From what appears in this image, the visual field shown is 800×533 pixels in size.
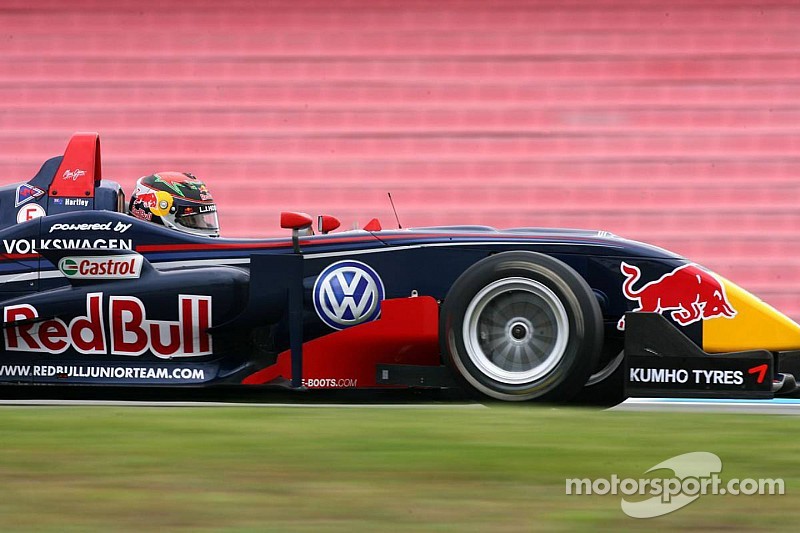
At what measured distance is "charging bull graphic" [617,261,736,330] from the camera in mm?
5848

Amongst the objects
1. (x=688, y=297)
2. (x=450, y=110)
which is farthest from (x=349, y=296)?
(x=450, y=110)

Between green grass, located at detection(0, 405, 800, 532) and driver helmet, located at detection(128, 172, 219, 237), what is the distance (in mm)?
1463

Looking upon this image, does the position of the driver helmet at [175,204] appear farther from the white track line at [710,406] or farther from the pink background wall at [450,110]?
the pink background wall at [450,110]

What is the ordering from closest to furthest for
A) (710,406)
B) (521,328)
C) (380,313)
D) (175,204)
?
(521,328)
(380,313)
(175,204)
(710,406)

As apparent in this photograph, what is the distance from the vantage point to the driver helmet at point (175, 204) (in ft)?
21.4

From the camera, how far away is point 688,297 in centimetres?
586

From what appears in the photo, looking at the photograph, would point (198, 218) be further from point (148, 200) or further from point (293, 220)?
point (293, 220)

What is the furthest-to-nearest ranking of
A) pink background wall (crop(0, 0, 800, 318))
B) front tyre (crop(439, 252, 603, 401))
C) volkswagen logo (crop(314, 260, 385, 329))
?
pink background wall (crop(0, 0, 800, 318)) < volkswagen logo (crop(314, 260, 385, 329)) < front tyre (crop(439, 252, 603, 401))

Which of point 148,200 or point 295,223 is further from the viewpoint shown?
point 148,200

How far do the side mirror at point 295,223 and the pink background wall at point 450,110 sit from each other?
339cm

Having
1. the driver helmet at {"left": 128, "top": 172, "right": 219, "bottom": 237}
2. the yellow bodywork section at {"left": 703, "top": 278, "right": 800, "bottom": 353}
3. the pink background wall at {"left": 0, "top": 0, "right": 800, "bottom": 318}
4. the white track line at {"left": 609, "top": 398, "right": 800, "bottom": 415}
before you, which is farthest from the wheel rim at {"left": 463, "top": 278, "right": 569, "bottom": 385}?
the pink background wall at {"left": 0, "top": 0, "right": 800, "bottom": 318}

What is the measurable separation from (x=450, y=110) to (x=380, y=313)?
3829 mm

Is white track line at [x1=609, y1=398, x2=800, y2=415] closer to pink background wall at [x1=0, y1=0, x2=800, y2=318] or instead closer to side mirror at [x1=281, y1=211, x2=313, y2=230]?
side mirror at [x1=281, y1=211, x2=313, y2=230]

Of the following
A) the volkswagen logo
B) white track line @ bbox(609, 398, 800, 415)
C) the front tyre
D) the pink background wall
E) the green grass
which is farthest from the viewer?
the pink background wall
